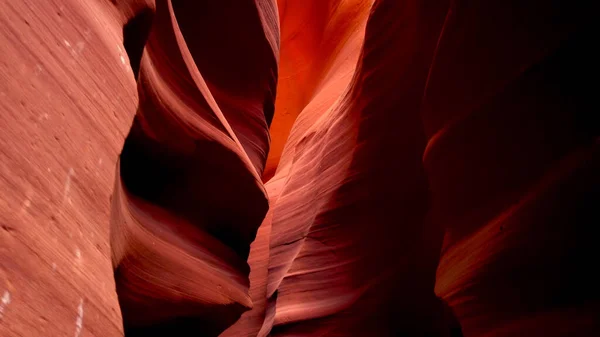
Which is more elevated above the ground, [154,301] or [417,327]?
[154,301]

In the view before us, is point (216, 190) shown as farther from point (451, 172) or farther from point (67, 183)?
point (67, 183)

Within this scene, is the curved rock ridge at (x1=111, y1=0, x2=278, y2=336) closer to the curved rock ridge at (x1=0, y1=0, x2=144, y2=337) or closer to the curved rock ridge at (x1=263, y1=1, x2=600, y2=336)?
the curved rock ridge at (x1=0, y1=0, x2=144, y2=337)

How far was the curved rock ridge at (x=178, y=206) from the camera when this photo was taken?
2.45 meters

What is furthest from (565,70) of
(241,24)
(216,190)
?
(241,24)

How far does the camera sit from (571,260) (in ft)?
7.09

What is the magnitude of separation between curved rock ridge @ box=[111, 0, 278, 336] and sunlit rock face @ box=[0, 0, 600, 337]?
1 cm

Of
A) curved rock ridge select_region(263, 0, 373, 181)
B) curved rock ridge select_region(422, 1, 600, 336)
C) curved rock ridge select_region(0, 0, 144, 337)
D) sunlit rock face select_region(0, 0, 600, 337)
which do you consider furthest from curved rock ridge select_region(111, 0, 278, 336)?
curved rock ridge select_region(263, 0, 373, 181)

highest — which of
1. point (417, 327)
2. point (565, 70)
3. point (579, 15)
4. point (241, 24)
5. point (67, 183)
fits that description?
point (67, 183)

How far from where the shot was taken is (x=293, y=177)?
18.2 ft

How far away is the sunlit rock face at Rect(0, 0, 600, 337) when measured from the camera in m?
1.24

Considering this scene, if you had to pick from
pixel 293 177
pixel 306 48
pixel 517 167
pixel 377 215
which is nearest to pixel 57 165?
pixel 517 167

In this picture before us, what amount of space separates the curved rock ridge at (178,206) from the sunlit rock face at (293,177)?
1 centimetres

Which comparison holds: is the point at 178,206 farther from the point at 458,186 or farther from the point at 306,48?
the point at 306,48

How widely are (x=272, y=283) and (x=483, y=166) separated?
2.89m
